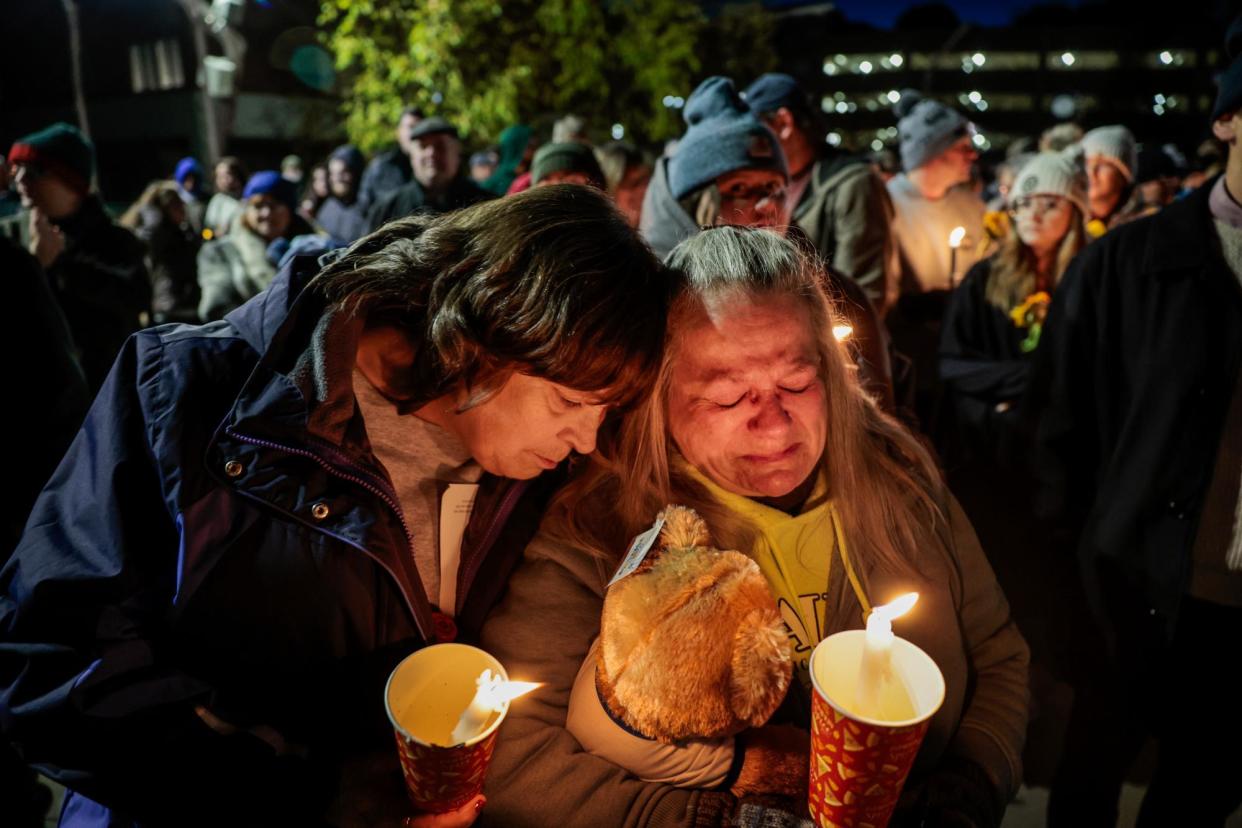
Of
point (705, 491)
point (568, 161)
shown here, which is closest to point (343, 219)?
point (568, 161)

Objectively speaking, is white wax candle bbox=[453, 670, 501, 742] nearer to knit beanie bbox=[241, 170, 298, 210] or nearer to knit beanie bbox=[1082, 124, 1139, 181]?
knit beanie bbox=[241, 170, 298, 210]

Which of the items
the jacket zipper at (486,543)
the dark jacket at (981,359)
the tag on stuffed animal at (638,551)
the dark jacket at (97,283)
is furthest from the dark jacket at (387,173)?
the tag on stuffed animal at (638,551)

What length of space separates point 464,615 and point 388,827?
47 cm

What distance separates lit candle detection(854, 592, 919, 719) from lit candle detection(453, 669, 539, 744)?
0.60 meters

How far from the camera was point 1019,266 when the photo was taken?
15.2 ft

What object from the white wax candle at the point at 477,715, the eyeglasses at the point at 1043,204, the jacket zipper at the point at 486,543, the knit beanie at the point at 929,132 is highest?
the knit beanie at the point at 929,132

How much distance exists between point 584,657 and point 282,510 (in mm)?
733

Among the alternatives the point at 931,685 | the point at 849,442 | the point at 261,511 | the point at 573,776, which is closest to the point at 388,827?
the point at 573,776

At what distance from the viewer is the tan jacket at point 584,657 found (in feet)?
5.24

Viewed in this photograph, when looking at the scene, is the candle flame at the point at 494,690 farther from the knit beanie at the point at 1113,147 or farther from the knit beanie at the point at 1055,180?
the knit beanie at the point at 1113,147

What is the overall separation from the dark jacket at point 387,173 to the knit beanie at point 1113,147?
6561 mm

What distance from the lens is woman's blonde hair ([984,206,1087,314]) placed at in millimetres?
4594

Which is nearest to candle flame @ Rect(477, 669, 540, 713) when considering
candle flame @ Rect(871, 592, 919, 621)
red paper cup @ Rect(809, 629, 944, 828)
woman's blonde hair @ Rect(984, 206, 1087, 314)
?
red paper cup @ Rect(809, 629, 944, 828)

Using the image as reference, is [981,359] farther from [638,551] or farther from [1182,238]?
[638,551]
